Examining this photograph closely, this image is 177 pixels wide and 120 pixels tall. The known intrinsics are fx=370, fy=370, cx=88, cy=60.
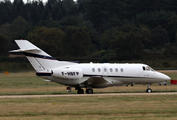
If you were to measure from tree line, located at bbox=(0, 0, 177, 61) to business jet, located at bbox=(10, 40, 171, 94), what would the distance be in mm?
44995

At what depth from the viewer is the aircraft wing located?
3309 cm

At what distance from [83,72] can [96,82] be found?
4.91 feet

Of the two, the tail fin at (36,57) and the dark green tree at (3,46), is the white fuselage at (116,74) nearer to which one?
the tail fin at (36,57)

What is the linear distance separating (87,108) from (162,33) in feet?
307

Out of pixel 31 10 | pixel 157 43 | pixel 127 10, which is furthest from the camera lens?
pixel 31 10

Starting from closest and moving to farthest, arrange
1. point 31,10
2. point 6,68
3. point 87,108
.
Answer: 1. point 87,108
2. point 6,68
3. point 31,10

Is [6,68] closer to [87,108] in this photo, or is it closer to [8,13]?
[87,108]

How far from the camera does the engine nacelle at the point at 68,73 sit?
32594 mm

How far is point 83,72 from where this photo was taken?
3338 centimetres

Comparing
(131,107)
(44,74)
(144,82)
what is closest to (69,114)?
(131,107)

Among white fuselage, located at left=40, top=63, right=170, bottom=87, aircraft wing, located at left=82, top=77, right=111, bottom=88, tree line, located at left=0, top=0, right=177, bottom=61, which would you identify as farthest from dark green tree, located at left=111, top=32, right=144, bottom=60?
aircraft wing, located at left=82, top=77, right=111, bottom=88

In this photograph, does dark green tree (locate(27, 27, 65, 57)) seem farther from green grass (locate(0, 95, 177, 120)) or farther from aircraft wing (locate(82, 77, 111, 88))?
green grass (locate(0, 95, 177, 120))

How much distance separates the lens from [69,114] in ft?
66.9

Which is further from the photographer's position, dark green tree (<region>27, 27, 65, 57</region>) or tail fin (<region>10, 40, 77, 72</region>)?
dark green tree (<region>27, 27, 65, 57</region>)
